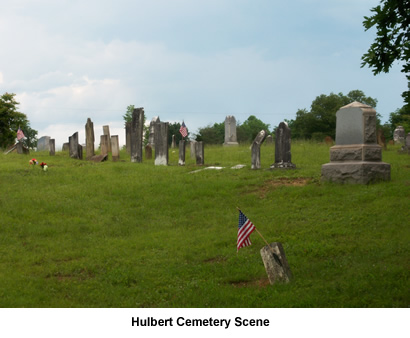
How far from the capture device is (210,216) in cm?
1549

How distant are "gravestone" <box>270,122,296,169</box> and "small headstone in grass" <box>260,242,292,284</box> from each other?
12.1 m

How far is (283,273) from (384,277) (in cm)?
176

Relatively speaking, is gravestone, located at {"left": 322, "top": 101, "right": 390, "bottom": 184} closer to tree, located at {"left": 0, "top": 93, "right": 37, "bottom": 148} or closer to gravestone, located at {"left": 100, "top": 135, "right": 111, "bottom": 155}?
gravestone, located at {"left": 100, "top": 135, "right": 111, "bottom": 155}

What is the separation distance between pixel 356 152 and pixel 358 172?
80cm

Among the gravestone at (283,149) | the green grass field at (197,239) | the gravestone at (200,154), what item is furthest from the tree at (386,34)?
the gravestone at (200,154)

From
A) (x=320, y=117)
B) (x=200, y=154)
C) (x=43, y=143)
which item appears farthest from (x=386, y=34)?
(x=320, y=117)

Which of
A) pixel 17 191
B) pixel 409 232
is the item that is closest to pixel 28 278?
pixel 409 232

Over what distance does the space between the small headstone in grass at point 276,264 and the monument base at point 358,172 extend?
343 inches

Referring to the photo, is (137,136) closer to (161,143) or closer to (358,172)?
(161,143)

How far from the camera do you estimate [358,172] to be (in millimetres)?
17000

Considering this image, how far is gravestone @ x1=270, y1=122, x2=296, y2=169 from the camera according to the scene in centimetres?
2112

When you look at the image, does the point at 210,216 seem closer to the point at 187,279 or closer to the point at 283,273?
the point at 187,279

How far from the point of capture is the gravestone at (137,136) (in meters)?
27.5

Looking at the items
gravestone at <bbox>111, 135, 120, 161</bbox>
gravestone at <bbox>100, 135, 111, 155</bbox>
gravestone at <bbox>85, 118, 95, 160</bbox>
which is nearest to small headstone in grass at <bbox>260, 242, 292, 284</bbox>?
gravestone at <bbox>111, 135, 120, 161</bbox>
